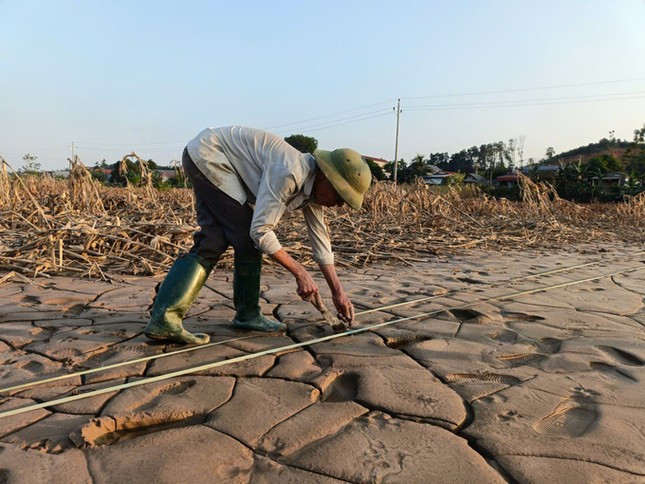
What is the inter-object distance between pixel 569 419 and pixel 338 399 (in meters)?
0.82

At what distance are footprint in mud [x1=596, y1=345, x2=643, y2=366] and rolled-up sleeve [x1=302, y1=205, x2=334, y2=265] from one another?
143 cm

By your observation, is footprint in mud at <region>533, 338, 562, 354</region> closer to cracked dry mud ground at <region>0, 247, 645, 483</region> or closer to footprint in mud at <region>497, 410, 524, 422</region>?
cracked dry mud ground at <region>0, 247, 645, 483</region>

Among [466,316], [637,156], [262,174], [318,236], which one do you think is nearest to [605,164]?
[637,156]

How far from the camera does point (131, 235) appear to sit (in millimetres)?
4828

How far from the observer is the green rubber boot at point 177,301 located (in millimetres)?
2289

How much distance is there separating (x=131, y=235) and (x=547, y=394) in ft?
13.4

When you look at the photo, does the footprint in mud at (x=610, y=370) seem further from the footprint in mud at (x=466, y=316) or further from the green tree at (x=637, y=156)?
the green tree at (x=637, y=156)

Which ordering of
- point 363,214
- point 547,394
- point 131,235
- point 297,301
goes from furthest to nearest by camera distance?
point 363,214
point 131,235
point 297,301
point 547,394

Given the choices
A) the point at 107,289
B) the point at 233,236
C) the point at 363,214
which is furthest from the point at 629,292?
the point at 363,214

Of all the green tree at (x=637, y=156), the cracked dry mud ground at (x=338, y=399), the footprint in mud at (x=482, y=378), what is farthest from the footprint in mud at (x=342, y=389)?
the green tree at (x=637, y=156)

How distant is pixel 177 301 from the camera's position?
231 centimetres

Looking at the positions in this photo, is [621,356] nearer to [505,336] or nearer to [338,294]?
[505,336]

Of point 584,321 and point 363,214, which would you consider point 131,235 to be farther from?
point 363,214

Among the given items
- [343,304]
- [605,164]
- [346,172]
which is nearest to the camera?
[346,172]
